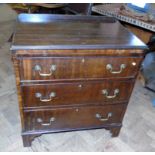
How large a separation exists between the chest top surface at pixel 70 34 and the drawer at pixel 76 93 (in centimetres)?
23

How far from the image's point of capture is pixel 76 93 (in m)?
1.11

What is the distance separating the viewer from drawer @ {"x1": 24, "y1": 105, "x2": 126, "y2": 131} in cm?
118

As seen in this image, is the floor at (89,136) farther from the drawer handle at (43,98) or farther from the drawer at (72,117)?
the drawer handle at (43,98)

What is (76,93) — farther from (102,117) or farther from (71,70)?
(102,117)

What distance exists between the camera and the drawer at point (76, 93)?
105 centimetres

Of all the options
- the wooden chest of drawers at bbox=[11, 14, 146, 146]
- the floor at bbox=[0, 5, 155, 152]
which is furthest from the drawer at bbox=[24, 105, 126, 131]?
the floor at bbox=[0, 5, 155, 152]

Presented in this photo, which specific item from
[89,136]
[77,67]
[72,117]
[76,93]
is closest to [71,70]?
[77,67]

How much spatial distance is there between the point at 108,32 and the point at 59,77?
0.40 metres

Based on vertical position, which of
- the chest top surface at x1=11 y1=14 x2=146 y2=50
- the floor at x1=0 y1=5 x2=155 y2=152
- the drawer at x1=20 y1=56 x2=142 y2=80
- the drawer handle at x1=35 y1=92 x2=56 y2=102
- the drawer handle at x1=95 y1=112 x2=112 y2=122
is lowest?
the floor at x1=0 y1=5 x2=155 y2=152

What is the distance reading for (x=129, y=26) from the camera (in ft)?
6.37

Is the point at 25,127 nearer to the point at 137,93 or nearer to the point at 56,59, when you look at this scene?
the point at 56,59

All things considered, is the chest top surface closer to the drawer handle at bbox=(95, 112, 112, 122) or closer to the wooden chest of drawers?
the wooden chest of drawers

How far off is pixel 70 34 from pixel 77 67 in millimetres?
198

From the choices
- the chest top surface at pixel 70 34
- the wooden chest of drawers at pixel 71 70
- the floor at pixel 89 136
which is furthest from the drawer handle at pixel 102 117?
the chest top surface at pixel 70 34
